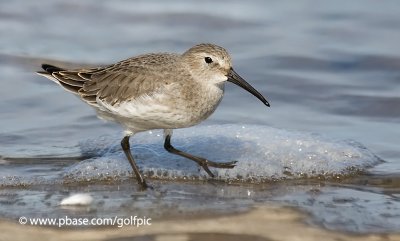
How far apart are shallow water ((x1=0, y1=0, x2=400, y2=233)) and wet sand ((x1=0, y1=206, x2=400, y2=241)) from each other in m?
0.20

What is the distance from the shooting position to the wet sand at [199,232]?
5828mm

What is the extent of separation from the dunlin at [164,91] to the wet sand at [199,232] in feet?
3.92

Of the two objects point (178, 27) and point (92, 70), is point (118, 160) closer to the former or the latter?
point (92, 70)

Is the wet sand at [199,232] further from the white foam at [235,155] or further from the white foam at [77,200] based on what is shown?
the white foam at [235,155]

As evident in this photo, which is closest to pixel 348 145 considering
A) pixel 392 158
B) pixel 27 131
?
pixel 392 158

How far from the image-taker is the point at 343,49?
1135cm

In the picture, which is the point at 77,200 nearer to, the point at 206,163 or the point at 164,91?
the point at 164,91

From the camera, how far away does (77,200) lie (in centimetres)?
658

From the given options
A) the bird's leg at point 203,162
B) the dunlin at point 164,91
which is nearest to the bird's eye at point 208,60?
the dunlin at point 164,91

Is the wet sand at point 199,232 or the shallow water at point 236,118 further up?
the shallow water at point 236,118

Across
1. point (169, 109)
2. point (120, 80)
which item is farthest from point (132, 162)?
point (120, 80)

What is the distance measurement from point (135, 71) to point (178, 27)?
4836 mm

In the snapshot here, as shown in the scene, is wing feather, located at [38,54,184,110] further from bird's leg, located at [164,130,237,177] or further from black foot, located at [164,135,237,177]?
black foot, located at [164,135,237,177]

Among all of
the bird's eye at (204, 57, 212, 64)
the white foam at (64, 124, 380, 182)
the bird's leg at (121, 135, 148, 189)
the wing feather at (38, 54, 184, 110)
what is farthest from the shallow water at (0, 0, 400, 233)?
the bird's eye at (204, 57, 212, 64)
